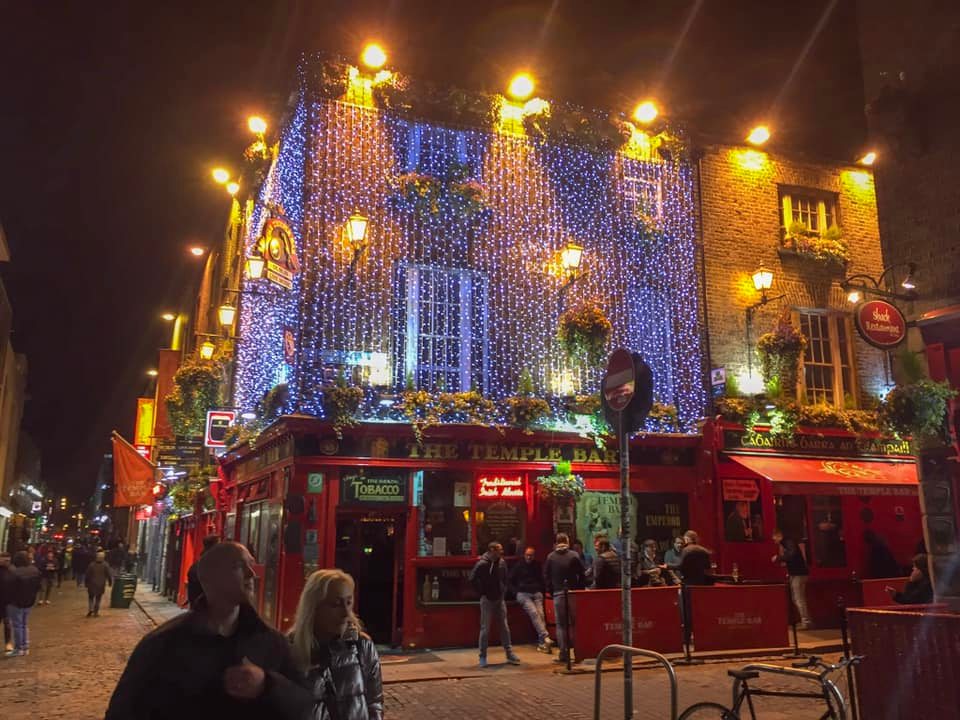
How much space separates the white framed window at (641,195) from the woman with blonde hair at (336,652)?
49.8ft

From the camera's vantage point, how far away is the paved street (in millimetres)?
9289

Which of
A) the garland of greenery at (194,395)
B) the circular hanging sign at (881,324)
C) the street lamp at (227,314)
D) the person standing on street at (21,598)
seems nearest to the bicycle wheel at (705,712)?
the circular hanging sign at (881,324)

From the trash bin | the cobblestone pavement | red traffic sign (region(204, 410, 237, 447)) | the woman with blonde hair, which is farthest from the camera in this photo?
the trash bin

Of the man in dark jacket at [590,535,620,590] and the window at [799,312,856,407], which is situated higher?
the window at [799,312,856,407]

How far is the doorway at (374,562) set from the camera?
15.2 m

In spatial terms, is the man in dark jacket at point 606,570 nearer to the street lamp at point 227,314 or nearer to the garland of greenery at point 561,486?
the garland of greenery at point 561,486

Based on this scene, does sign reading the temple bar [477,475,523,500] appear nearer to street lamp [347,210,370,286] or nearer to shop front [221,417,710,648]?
shop front [221,417,710,648]

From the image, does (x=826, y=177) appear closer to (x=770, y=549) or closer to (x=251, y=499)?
(x=770, y=549)

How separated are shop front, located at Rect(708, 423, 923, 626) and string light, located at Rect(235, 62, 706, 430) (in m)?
1.69

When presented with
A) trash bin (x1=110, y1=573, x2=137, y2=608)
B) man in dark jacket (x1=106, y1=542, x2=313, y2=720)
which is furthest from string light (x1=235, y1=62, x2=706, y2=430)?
man in dark jacket (x1=106, y1=542, x2=313, y2=720)

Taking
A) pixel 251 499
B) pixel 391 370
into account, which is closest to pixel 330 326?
pixel 391 370

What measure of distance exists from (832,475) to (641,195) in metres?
7.27

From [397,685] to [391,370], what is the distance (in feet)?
20.3

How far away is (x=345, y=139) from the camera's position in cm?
1597
